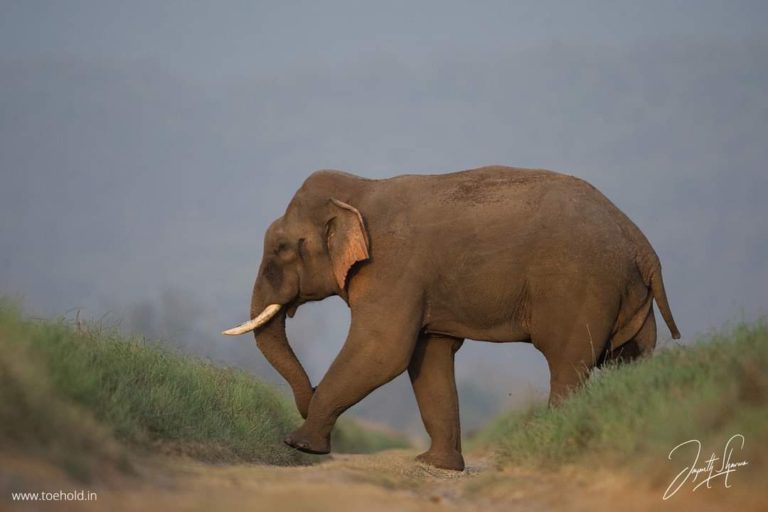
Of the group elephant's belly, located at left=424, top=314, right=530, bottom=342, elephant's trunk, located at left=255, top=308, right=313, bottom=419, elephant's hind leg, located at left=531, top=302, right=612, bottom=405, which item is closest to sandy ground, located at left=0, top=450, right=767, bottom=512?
elephant's hind leg, located at left=531, top=302, right=612, bottom=405

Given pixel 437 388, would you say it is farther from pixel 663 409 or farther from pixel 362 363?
pixel 663 409

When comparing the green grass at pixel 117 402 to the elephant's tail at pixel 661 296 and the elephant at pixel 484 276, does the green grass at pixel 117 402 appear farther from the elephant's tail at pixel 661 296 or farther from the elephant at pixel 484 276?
the elephant's tail at pixel 661 296

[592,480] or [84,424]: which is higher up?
[84,424]

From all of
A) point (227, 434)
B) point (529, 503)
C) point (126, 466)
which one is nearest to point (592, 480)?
point (529, 503)

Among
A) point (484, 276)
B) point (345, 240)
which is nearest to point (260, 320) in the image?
point (345, 240)

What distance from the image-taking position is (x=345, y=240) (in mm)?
12188

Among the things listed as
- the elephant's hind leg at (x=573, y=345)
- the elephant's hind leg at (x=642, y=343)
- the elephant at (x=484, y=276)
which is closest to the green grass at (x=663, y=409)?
the elephant's hind leg at (x=573, y=345)

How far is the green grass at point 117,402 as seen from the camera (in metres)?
6.97

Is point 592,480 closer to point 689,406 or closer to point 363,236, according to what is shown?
point 689,406

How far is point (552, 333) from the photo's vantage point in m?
11.6

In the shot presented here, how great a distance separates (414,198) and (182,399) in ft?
11.4

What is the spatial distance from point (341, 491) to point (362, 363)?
432cm

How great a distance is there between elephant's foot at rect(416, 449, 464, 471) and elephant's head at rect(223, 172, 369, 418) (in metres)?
1.48

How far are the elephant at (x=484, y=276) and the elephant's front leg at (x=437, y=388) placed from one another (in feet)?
0.74
